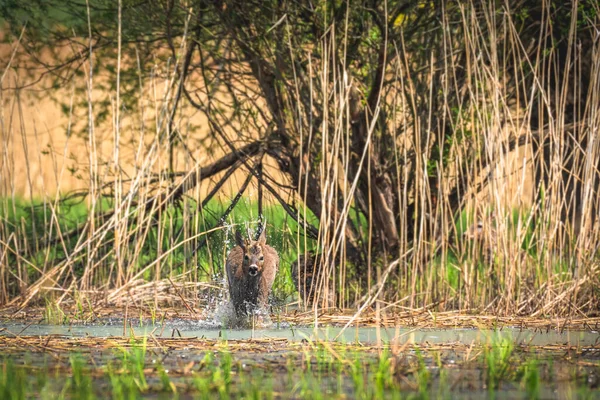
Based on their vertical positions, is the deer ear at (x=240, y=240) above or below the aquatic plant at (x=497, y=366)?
above

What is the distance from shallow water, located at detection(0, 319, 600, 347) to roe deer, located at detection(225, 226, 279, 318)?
1.16 ft

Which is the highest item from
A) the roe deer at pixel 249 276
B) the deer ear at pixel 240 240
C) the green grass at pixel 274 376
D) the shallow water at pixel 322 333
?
the deer ear at pixel 240 240

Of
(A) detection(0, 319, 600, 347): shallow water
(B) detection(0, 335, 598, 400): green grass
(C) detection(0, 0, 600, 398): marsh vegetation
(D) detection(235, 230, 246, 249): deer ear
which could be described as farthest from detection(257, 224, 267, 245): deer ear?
(B) detection(0, 335, 598, 400): green grass

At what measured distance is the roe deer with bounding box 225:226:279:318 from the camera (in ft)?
22.1

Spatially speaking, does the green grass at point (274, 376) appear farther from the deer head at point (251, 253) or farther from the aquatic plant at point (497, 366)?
the deer head at point (251, 253)

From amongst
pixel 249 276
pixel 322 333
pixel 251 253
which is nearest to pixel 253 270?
pixel 251 253

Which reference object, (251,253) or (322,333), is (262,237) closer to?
(251,253)

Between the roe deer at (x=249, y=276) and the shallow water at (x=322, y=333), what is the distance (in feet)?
1.16

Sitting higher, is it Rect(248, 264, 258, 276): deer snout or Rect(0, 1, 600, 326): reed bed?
Rect(0, 1, 600, 326): reed bed

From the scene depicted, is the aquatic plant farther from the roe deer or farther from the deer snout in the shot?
the roe deer

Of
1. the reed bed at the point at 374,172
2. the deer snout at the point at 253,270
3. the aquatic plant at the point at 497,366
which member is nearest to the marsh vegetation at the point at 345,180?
the reed bed at the point at 374,172

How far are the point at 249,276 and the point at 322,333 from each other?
926 mm

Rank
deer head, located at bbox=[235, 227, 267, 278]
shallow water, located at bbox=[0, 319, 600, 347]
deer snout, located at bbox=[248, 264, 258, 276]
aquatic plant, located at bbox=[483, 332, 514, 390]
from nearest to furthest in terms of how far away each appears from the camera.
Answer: aquatic plant, located at bbox=[483, 332, 514, 390] < shallow water, located at bbox=[0, 319, 600, 347] < deer snout, located at bbox=[248, 264, 258, 276] < deer head, located at bbox=[235, 227, 267, 278]

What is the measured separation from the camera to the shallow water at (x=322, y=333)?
5715 mm
